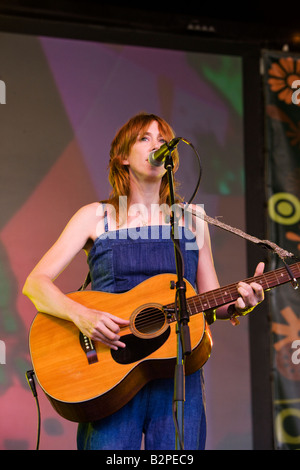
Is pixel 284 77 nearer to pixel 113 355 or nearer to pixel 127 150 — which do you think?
pixel 127 150

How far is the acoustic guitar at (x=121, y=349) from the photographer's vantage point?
2.38 m

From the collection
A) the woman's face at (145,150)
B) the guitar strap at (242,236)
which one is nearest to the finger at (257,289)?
the guitar strap at (242,236)

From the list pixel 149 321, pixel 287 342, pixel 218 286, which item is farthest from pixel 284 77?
pixel 149 321

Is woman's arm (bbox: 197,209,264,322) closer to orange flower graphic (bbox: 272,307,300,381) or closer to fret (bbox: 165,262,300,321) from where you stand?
fret (bbox: 165,262,300,321)

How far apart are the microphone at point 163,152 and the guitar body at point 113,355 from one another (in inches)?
20.7

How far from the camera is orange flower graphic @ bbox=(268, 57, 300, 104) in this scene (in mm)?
4547

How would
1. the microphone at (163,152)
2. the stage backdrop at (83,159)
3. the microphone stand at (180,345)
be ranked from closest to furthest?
the microphone stand at (180,345)
the microphone at (163,152)
the stage backdrop at (83,159)

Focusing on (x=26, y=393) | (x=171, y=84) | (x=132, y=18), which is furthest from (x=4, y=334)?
(x=132, y=18)

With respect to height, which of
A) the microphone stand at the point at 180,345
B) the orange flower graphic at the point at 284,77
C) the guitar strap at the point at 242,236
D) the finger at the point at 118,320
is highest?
the orange flower graphic at the point at 284,77

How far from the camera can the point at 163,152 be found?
2.31 metres

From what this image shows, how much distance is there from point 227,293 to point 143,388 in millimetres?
537

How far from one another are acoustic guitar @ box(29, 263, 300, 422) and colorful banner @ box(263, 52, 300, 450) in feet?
6.06

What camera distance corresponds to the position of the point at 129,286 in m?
2.64

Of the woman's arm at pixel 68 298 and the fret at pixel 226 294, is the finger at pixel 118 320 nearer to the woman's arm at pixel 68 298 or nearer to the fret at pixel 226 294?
the woman's arm at pixel 68 298
